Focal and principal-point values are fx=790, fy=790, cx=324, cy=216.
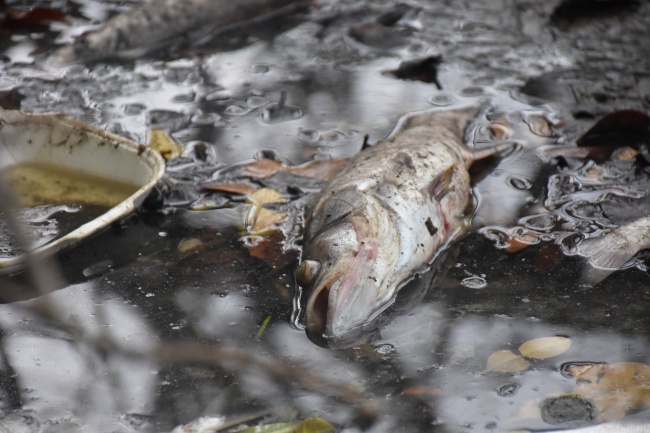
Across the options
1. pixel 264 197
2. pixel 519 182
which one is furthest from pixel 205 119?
pixel 519 182

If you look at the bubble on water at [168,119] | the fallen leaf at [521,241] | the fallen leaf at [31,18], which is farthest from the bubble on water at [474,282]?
the fallen leaf at [31,18]

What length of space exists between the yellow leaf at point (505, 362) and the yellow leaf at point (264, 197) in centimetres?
146

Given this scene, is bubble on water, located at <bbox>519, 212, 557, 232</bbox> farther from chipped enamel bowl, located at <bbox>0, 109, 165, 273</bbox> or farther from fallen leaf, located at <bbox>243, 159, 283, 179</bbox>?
chipped enamel bowl, located at <bbox>0, 109, 165, 273</bbox>

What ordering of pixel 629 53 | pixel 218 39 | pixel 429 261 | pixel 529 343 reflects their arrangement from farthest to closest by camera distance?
pixel 218 39 < pixel 629 53 < pixel 429 261 < pixel 529 343

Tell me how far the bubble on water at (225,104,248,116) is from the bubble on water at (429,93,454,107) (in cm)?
118

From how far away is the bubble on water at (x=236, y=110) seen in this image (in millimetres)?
4863

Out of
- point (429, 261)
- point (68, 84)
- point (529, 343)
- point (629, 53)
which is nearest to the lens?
point (529, 343)

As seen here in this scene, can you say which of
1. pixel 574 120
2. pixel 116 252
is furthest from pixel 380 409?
pixel 574 120

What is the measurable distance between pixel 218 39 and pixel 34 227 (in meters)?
2.75

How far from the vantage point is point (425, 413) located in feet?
8.94

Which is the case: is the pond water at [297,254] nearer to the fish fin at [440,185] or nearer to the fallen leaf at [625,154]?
the fallen leaf at [625,154]

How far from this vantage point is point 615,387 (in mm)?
2797

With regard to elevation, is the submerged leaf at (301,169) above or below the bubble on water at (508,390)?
above

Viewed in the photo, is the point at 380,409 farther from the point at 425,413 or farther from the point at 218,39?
the point at 218,39
